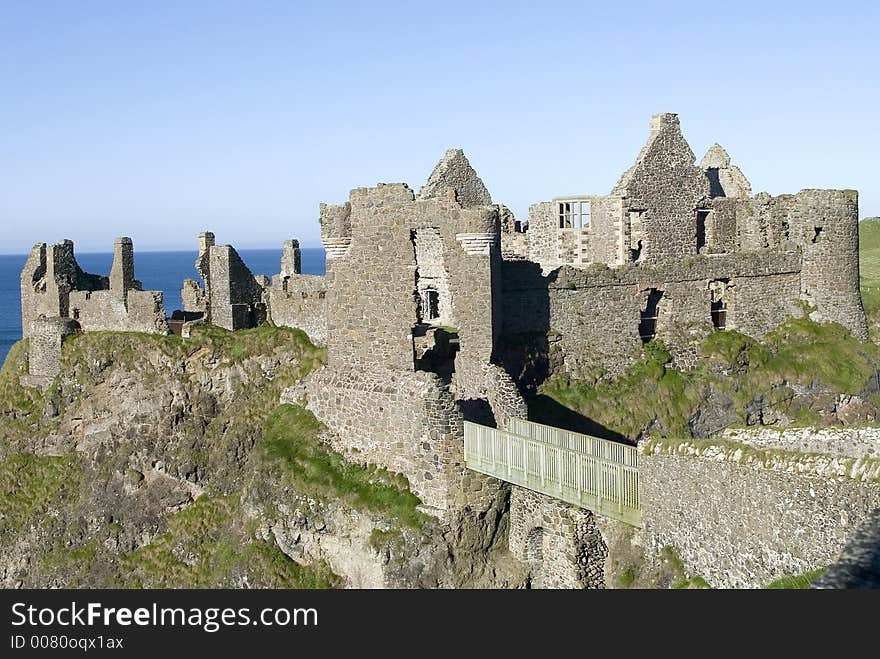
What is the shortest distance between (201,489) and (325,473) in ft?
16.2

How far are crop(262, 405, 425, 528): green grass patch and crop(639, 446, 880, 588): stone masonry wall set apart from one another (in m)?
8.00

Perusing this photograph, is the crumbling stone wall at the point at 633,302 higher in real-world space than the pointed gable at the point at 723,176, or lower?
lower

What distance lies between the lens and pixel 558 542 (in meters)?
28.7

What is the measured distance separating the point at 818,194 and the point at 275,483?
19.6 meters

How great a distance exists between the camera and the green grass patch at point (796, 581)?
19828mm

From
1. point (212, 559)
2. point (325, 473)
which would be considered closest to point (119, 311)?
point (212, 559)

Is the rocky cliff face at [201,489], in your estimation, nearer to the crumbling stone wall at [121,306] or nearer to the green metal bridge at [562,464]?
the crumbling stone wall at [121,306]

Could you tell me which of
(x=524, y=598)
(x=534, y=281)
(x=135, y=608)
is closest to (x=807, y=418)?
(x=534, y=281)

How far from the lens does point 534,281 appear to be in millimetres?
34500

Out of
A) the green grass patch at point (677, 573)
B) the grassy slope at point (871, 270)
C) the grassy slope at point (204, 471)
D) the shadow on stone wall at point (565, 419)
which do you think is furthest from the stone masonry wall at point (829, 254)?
the green grass patch at point (677, 573)

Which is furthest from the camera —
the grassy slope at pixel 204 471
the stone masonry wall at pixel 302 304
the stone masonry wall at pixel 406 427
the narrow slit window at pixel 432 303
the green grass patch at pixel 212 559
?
the narrow slit window at pixel 432 303

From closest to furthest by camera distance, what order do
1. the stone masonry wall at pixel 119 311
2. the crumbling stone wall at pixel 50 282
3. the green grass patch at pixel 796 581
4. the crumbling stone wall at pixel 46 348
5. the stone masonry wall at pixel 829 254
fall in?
the green grass patch at pixel 796 581 → the stone masonry wall at pixel 119 311 → the stone masonry wall at pixel 829 254 → the crumbling stone wall at pixel 46 348 → the crumbling stone wall at pixel 50 282

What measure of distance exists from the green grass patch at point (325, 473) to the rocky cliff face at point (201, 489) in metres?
0.04

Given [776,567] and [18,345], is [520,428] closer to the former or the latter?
[776,567]
